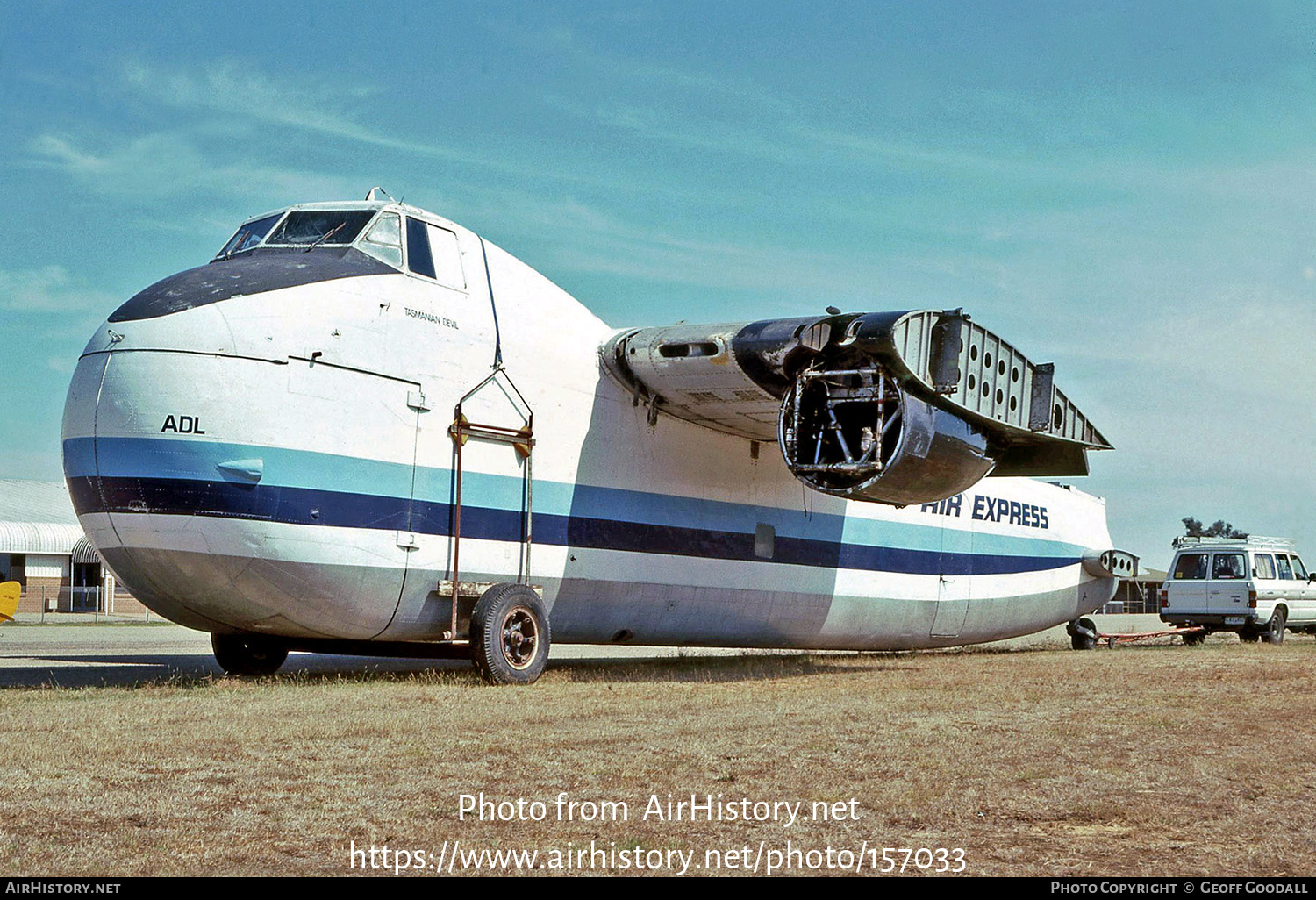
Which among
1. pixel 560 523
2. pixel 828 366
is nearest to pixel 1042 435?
pixel 828 366

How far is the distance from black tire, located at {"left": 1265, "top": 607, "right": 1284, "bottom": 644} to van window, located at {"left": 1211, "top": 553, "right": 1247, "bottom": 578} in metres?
1.19

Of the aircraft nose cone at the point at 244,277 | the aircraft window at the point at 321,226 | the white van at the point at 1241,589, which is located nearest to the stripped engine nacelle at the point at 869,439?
the aircraft nose cone at the point at 244,277

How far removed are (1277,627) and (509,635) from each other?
2150cm

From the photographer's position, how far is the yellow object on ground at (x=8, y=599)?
781 inches

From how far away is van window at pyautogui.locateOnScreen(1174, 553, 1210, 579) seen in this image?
28219 mm

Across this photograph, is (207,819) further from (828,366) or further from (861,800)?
(828,366)

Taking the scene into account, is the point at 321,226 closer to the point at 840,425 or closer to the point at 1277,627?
the point at 840,425

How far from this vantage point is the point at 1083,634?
81.6ft

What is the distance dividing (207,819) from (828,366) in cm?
932

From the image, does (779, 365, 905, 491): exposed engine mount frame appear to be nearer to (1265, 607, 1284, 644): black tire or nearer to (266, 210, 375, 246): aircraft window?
(266, 210, 375, 246): aircraft window

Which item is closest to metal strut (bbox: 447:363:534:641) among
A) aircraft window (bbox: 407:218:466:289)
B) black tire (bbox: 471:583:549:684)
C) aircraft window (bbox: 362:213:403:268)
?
black tire (bbox: 471:583:549:684)

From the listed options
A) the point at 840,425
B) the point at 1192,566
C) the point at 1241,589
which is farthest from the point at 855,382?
the point at 1192,566

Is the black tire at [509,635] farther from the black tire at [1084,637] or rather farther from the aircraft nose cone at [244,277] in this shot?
the black tire at [1084,637]

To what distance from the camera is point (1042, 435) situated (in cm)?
1525
